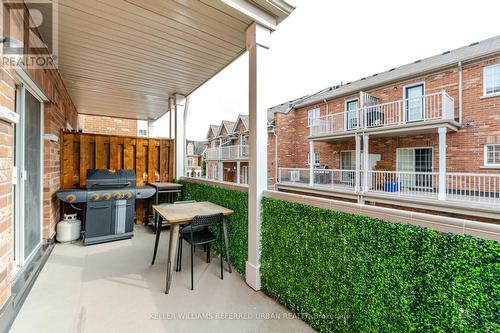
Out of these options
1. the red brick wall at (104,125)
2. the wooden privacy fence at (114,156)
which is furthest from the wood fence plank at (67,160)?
the red brick wall at (104,125)

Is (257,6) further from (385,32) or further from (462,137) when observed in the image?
(462,137)

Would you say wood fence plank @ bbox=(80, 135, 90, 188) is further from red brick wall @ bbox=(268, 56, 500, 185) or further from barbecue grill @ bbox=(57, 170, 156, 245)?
red brick wall @ bbox=(268, 56, 500, 185)

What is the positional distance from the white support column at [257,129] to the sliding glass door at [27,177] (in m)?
2.73

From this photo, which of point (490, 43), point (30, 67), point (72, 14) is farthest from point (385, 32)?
point (30, 67)

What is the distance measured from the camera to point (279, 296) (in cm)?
232

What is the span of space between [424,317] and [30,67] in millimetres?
4333

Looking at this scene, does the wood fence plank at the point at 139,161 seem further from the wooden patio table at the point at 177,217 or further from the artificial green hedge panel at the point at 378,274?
the artificial green hedge panel at the point at 378,274

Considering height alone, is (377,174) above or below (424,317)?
above

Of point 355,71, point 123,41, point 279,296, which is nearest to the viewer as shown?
point 279,296

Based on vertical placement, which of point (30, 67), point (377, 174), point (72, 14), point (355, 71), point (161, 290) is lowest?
point (161, 290)

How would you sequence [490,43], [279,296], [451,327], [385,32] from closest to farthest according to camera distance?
[451,327] < [279,296] < [385,32] < [490,43]

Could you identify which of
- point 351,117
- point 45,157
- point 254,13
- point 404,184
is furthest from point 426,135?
point 45,157

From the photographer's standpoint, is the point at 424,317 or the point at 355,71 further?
the point at 355,71

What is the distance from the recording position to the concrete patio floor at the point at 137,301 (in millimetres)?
1963
